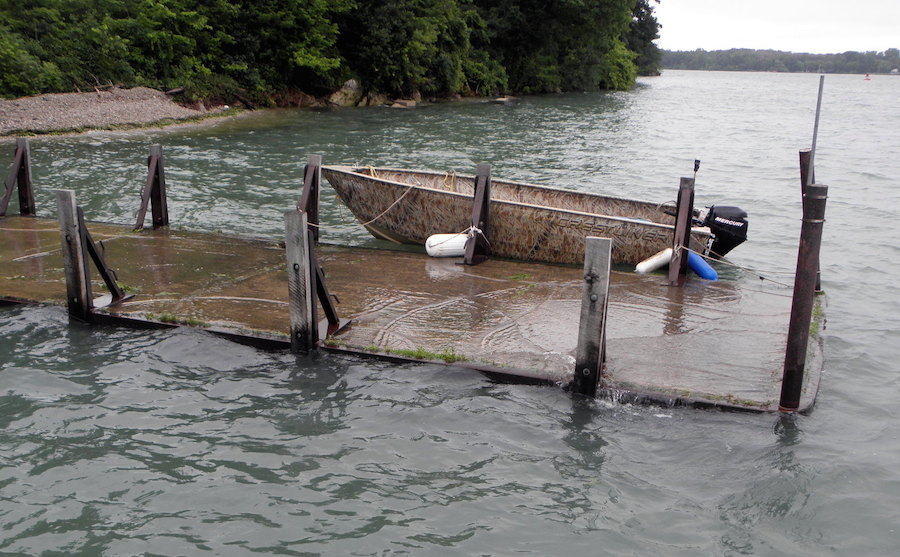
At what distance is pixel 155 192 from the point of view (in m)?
12.1

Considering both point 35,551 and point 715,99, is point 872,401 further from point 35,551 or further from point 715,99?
point 715,99

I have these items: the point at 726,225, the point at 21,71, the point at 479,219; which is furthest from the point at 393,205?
the point at 21,71

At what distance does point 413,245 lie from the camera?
1188cm

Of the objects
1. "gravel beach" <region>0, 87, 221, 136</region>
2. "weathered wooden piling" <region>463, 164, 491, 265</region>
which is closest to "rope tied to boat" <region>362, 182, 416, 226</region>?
"weathered wooden piling" <region>463, 164, 491, 265</region>

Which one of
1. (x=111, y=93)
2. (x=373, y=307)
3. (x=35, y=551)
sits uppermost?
(x=111, y=93)

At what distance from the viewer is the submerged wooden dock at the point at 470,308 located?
671 cm

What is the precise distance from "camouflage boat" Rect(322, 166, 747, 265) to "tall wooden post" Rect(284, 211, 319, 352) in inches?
156

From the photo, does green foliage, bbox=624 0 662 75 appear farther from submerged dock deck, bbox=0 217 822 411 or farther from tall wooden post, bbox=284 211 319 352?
tall wooden post, bbox=284 211 319 352

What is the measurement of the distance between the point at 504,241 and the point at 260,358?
4.35 meters

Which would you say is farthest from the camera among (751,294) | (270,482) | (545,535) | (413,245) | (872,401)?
(413,245)

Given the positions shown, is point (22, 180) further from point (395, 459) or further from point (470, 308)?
point (395, 459)

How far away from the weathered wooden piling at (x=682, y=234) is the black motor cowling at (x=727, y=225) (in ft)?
2.92

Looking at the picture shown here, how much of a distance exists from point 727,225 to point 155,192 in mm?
8283

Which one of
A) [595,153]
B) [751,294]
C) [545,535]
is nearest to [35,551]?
[545,535]
